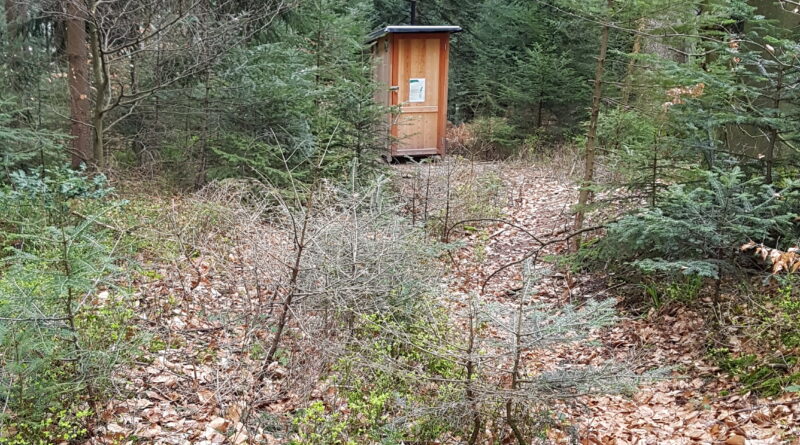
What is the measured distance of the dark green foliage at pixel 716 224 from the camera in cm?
441

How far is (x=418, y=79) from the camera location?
12.4 m

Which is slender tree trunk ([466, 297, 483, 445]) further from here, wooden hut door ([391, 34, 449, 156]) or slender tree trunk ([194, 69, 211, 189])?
wooden hut door ([391, 34, 449, 156])

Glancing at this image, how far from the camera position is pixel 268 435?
343cm

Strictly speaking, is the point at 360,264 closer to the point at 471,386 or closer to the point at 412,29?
the point at 471,386

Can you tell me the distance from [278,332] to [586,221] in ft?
→ 16.9

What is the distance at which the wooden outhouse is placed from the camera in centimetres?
1205

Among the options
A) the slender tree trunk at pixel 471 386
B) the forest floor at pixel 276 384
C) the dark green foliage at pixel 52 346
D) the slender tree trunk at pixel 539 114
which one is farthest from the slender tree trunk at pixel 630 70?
the dark green foliage at pixel 52 346

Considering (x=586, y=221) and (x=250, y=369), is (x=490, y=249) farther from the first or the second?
(x=250, y=369)

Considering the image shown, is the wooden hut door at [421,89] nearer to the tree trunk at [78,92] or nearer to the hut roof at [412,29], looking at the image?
the hut roof at [412,29]

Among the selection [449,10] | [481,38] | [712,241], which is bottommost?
[712,241]

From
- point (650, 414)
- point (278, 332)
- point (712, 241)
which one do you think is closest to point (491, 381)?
point (650, 414)

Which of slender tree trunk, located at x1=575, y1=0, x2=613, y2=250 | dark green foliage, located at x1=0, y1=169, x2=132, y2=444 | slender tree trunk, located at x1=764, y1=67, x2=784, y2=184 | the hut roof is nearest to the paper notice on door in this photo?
the hut roof

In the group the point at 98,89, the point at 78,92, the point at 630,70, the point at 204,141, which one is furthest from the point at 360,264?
the point at 630,70

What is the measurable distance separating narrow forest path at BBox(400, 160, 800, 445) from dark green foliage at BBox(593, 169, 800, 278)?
605 millimetres
